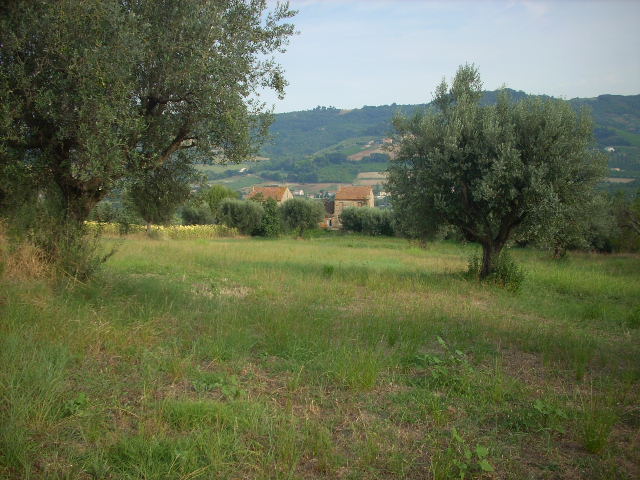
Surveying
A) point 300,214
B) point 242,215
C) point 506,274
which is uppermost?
point 506,274

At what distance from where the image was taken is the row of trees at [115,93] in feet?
23.5

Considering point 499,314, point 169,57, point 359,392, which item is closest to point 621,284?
point 499,314

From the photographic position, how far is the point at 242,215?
5319 centimetres

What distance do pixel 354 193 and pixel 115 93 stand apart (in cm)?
8054

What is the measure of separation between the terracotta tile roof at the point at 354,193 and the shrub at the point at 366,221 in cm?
2396

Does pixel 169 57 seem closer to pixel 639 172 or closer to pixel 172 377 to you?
pixel 172 377

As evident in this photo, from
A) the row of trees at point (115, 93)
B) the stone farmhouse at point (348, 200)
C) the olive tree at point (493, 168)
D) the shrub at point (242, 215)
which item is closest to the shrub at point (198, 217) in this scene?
the shrub at point (242, 215)

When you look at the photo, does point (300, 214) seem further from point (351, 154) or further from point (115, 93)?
point (351, 154)

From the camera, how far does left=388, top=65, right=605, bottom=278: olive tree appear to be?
13297 millimetres

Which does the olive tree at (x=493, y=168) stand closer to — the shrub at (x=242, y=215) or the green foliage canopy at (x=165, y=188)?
the green foliage canopy at (x=165, y=188)

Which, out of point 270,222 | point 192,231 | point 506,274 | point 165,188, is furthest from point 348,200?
point 165,188

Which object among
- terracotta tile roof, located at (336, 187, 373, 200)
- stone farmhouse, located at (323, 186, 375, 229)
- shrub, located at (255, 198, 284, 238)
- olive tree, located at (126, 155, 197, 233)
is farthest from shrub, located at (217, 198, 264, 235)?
olive tree, located at (126, 155, 197, 233)

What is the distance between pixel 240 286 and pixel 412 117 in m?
8.64

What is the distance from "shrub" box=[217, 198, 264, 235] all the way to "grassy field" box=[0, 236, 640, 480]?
44802 mm
